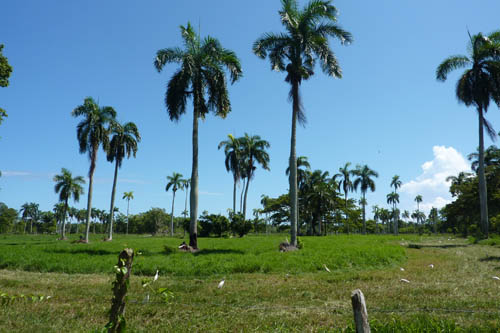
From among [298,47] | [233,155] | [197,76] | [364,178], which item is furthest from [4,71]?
[364,178]

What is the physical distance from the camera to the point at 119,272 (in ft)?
11.9

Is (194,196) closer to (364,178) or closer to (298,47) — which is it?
(298,47)

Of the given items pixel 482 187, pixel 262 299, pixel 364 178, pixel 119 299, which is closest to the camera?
pixel 119 299

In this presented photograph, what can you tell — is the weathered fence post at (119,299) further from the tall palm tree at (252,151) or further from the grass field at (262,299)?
the tall palm tree at (252,151)

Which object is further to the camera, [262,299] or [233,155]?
[233,155]

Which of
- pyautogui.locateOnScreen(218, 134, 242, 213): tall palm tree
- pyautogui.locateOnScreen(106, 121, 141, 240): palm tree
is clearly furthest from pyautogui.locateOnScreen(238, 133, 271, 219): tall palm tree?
pyautogui.locateOnScreen(106, 121, 141, 240): palm tree

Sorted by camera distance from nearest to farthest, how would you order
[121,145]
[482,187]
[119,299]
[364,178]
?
[119,299] < [482,187] < [121,145] < [364,178]

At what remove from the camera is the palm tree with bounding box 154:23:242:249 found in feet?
63.8

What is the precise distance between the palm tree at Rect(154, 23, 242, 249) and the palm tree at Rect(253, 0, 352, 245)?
2.34m

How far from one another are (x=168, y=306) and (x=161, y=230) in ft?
296

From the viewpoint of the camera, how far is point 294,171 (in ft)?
62.6

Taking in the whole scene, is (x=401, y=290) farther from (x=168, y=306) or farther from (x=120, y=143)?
(x=120, y=143)

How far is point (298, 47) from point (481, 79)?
18181mm

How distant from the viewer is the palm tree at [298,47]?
19031 millimetres
